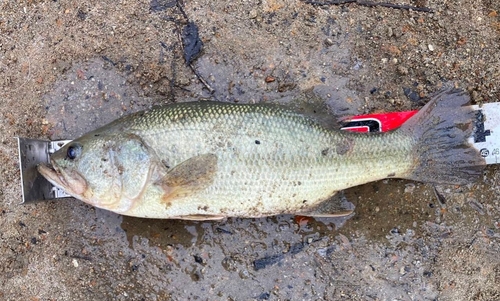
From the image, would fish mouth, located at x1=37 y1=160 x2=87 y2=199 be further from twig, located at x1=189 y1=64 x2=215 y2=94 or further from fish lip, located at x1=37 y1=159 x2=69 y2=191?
twig, located at x1=189 y1=64 x2=215 y2=94

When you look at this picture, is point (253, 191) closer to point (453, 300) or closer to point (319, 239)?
point (319, 239)

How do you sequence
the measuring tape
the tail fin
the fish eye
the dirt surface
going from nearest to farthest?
the fish eye, the tail fin, the measuring tape, the dirt surface

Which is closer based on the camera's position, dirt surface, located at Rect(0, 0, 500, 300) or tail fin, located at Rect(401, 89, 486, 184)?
tail fin, located at Rect(401, 89, 486, 184)

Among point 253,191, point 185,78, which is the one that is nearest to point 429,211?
point 253,191

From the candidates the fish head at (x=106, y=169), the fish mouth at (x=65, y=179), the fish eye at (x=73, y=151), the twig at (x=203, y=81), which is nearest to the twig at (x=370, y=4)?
the twig at (x=203, y=81)

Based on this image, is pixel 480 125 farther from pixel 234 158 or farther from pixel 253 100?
pixel 234 158

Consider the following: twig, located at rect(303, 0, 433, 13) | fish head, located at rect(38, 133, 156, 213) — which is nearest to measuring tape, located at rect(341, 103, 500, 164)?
twig, located at rect(303, 0, 433, 13)
